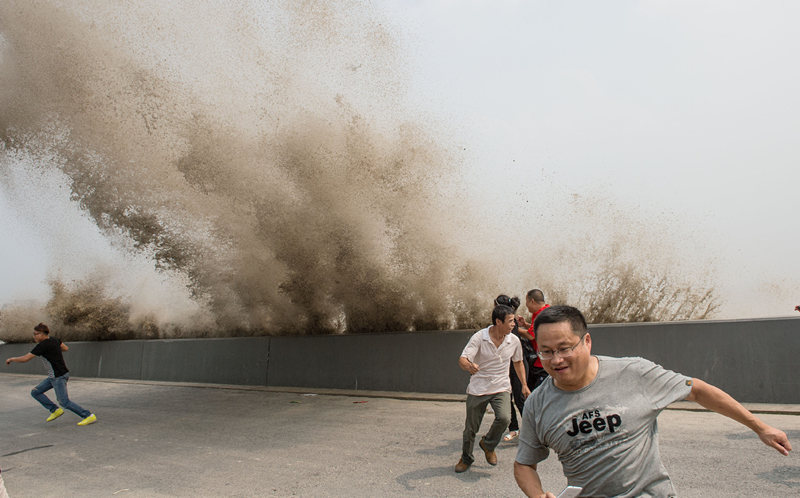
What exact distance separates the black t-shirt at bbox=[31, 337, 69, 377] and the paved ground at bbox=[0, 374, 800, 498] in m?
0.98

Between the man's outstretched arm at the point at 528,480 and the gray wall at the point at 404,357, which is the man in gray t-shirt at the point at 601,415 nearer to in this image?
the man's outstretched arm at the point at 528,480

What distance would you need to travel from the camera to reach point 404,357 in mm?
11141

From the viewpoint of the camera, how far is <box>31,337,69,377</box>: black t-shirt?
349 inches

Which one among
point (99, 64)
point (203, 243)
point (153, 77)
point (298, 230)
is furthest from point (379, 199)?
point (99, 64)

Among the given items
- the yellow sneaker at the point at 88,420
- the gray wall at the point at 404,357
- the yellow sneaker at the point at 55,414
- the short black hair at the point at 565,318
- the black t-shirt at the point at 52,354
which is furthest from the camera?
the yellow sneaker at the point at 55,414

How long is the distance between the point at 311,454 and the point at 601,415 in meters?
4.91

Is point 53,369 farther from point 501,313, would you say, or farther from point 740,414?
point 740,414

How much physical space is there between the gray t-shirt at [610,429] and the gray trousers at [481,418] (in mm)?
3137

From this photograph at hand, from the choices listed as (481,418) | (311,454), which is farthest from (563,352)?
(311,454)

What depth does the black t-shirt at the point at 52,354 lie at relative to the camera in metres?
8.86

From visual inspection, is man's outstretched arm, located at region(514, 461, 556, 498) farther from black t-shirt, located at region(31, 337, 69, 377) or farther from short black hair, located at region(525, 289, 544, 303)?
black t-shirt, located at region(31, 337, 69, 377)

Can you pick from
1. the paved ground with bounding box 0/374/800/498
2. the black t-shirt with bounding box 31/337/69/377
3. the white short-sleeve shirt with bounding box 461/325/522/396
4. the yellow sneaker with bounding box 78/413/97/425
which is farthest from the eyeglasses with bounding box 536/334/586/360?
the yellow sneaker with bounding box 78/413/97/425

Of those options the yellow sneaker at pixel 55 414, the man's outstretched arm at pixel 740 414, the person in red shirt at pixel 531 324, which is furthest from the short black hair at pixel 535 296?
the yellow sneaker at pixel 55 414

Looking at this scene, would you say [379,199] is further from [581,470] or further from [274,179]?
[581,470]
